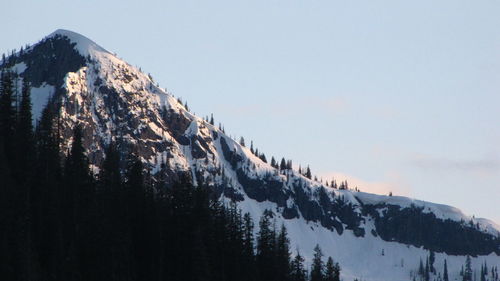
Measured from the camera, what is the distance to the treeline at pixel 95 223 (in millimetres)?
122500

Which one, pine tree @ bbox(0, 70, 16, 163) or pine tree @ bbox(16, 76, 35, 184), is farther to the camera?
pine tree @ bbox(0, 70, 16, 163)

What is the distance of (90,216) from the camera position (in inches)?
5187

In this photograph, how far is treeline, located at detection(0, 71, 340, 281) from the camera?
122 meters

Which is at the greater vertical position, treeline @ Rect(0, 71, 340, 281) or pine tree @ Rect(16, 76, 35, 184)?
pine tree @ Rect(16, 76, 35, 184)

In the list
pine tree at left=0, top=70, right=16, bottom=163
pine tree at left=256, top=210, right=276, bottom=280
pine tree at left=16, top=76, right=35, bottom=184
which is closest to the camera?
pine tree at left=16, top=76, right=35, bottom=184

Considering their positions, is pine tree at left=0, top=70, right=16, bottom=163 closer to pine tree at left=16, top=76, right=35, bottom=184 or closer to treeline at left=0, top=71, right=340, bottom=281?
treeline at left=0, top=71, right=340, bottom=281

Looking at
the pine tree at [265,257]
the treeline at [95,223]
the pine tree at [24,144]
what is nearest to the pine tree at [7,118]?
the treeline at [95,223]

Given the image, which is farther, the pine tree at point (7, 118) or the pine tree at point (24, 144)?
the pine tree at point (7, 118)

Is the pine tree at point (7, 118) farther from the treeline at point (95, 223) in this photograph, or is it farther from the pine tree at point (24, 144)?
the pine tree at point (24, 144)

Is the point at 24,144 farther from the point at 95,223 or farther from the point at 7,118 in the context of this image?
the point at 95,223

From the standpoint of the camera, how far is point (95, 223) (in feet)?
431

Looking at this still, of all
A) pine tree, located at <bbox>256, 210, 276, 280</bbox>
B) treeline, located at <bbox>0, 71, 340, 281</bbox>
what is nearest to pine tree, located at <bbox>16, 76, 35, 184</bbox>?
treeline, located at <bbox>0, 71, 340, 281</bbox>

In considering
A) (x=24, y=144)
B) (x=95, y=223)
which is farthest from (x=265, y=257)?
(x=95, y=223)

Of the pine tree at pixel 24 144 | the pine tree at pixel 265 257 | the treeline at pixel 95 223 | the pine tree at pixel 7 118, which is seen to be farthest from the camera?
the pine tree at pixel 265 257
